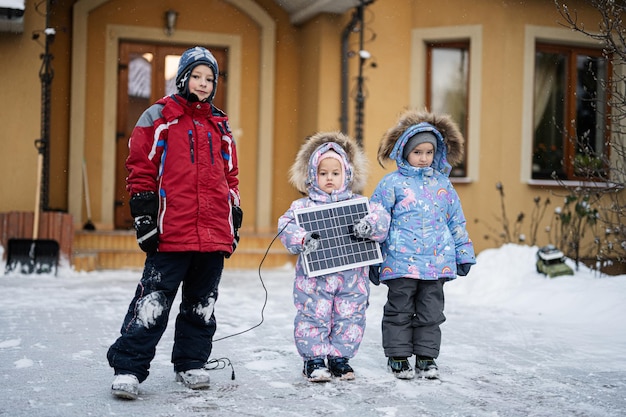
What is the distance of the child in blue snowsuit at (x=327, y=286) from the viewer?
13.3 feet

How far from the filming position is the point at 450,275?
418 cm

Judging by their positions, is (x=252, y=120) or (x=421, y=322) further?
(x=252, y=120)

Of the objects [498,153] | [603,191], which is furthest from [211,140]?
[498,153]

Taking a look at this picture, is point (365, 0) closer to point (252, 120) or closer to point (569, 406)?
point (252, 120)

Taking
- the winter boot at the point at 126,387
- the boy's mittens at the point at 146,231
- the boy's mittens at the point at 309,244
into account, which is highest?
the boy's mittens at the point at 146,231

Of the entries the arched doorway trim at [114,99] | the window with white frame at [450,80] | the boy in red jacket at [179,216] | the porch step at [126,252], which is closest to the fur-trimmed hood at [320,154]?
the boy in red jacket at [179,216]

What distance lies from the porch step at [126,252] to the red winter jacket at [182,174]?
5298 millimetres

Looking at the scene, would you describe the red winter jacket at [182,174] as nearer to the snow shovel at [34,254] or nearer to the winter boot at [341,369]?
the winter boot at [341,369]

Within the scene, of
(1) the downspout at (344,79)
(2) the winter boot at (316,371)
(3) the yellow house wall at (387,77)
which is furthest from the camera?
(3) the yellow house wall at (387,77)

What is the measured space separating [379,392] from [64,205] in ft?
23.9

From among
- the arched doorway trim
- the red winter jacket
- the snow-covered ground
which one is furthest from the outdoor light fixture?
the red winter jacket

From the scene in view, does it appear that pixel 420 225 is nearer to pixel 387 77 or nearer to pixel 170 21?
pixel 387 77

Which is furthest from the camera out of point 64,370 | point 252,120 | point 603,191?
point 252,120

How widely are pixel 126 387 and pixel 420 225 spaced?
5.52ft
